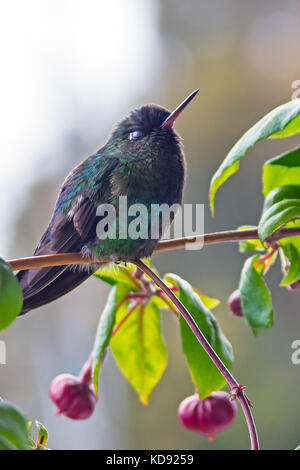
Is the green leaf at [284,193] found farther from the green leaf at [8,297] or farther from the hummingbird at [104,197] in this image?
the green leaf at [8,297]

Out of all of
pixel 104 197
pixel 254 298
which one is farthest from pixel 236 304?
pixel 104 197

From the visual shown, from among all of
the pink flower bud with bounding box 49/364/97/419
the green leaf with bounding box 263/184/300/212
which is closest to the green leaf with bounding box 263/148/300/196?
the green leaf with bounding box 263/184/300/212

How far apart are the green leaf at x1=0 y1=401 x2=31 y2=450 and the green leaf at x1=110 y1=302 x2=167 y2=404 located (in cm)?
36

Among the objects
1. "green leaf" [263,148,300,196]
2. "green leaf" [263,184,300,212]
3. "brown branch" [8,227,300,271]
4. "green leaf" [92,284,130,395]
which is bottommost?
"green leaf" [92,284,130,395]

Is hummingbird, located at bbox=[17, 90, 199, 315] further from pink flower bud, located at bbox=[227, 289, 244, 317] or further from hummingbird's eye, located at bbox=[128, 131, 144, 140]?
pink flower bud, located at bbox=[227, 289, 244, 317]

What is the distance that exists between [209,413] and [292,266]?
0.17 meters

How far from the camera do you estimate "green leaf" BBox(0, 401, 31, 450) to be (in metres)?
0.33

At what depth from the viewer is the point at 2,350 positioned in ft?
1.90

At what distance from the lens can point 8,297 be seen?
0.37 metres

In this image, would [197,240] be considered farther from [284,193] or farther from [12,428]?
[12,428]

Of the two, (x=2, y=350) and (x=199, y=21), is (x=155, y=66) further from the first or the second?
(x=2, y=350)
